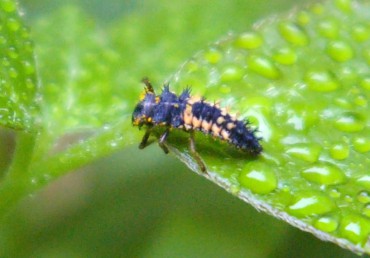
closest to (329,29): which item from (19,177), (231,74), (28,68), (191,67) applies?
(231,74)

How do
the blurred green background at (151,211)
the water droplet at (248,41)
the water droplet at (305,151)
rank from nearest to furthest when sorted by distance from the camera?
the water droplet at (305,151)
the water droplet at (248,41)
the blurred green background at (151,211)

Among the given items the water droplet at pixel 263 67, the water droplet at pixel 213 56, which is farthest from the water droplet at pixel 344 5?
the water droplet at pixel 213 56

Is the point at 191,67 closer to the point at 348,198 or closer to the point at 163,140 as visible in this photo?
the point at 163,140

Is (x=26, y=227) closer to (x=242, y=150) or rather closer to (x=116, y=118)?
(x=116, y=118)

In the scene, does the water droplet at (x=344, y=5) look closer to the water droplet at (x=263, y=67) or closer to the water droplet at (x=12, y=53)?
the water droplet at (x=263, y=67)

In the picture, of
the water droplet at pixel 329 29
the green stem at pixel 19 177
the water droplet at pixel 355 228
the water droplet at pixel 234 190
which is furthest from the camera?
the water droplet at pixel 329 29

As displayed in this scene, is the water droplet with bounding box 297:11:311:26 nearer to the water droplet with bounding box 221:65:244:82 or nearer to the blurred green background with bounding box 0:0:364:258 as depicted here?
the water droplet with bounding box 221:65:244:82

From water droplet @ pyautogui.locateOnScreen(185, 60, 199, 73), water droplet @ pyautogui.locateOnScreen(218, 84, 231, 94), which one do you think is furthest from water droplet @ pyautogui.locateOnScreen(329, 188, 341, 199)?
water droplet @ pyautogui.locateOnScreen(185, 60, 199, 73)
